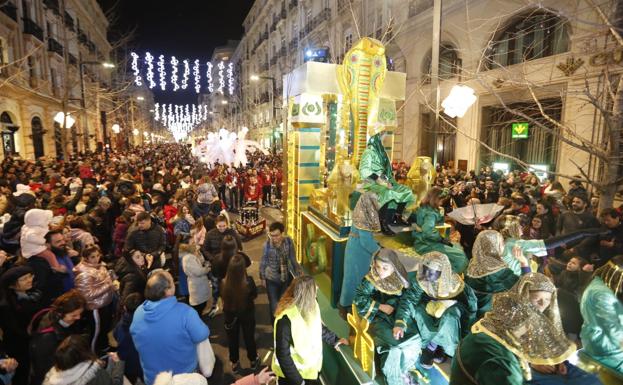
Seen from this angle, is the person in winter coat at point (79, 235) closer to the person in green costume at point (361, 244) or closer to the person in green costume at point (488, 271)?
the person in green costume at point (361, 244)

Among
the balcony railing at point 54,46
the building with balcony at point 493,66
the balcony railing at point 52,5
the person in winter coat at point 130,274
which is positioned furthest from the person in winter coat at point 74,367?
the balcony railing at point 52,5

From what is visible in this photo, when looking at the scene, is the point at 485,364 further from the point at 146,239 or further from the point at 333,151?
the point at 333,151

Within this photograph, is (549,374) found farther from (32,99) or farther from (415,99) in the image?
(32,99)

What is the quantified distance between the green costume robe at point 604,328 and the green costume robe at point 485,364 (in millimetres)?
1477

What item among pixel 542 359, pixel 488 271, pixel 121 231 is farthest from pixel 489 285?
pixel 121 231

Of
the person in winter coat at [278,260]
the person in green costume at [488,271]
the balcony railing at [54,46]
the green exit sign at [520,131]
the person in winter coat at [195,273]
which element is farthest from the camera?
the balcony railing at [54,46]

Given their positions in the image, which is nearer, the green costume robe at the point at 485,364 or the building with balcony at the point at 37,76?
the green costume robe at the point at 485,364

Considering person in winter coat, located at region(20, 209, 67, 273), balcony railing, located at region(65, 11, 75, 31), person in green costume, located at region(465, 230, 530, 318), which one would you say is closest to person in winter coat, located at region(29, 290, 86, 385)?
person in winter coat, located at region(20, 209, 67, 273)

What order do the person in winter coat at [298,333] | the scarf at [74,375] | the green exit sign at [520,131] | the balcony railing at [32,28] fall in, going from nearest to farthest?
1. the scarf at [74,375]
2. the person in winter coat at [298,333]
3. the green exit sign at [520,131]
4. the balcony railing at [32,28]

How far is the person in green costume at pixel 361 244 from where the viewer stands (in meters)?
4.22

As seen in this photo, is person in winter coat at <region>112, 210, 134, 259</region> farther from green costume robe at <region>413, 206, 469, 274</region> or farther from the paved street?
green costume robe at <region>413, 206, 469, 274</region>

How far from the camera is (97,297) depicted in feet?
12.4

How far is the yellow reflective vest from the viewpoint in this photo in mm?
2859

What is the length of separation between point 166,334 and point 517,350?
2.41 metres
